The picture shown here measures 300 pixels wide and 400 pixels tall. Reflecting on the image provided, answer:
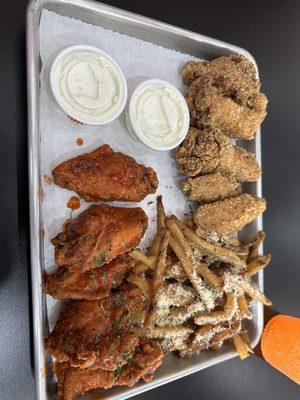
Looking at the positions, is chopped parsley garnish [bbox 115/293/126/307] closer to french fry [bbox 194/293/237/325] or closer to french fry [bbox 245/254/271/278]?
french fry [bbox 194/293/237/325]

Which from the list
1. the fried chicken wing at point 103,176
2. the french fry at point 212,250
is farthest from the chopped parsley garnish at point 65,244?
the french fry at point 212,250

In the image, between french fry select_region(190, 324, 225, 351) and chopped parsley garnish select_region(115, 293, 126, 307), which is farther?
french fry select_region(190, 324, 225, 351)

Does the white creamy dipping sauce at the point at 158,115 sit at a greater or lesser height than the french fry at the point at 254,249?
greater

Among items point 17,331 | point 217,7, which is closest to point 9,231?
point 17,331

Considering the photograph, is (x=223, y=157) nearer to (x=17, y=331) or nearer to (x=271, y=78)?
(x=271, y=78)

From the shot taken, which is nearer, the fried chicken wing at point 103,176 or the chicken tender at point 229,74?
the fried chicken wing at point 103,176

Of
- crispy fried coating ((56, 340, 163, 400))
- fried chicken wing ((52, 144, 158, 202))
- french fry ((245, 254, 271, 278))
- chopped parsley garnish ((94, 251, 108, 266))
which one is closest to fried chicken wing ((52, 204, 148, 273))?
chopped parsley garnish ((94, 251, 108, 266))

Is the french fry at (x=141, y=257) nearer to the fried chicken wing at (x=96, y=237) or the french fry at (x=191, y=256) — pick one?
the fried chicken wing at (x=96, y=237)
